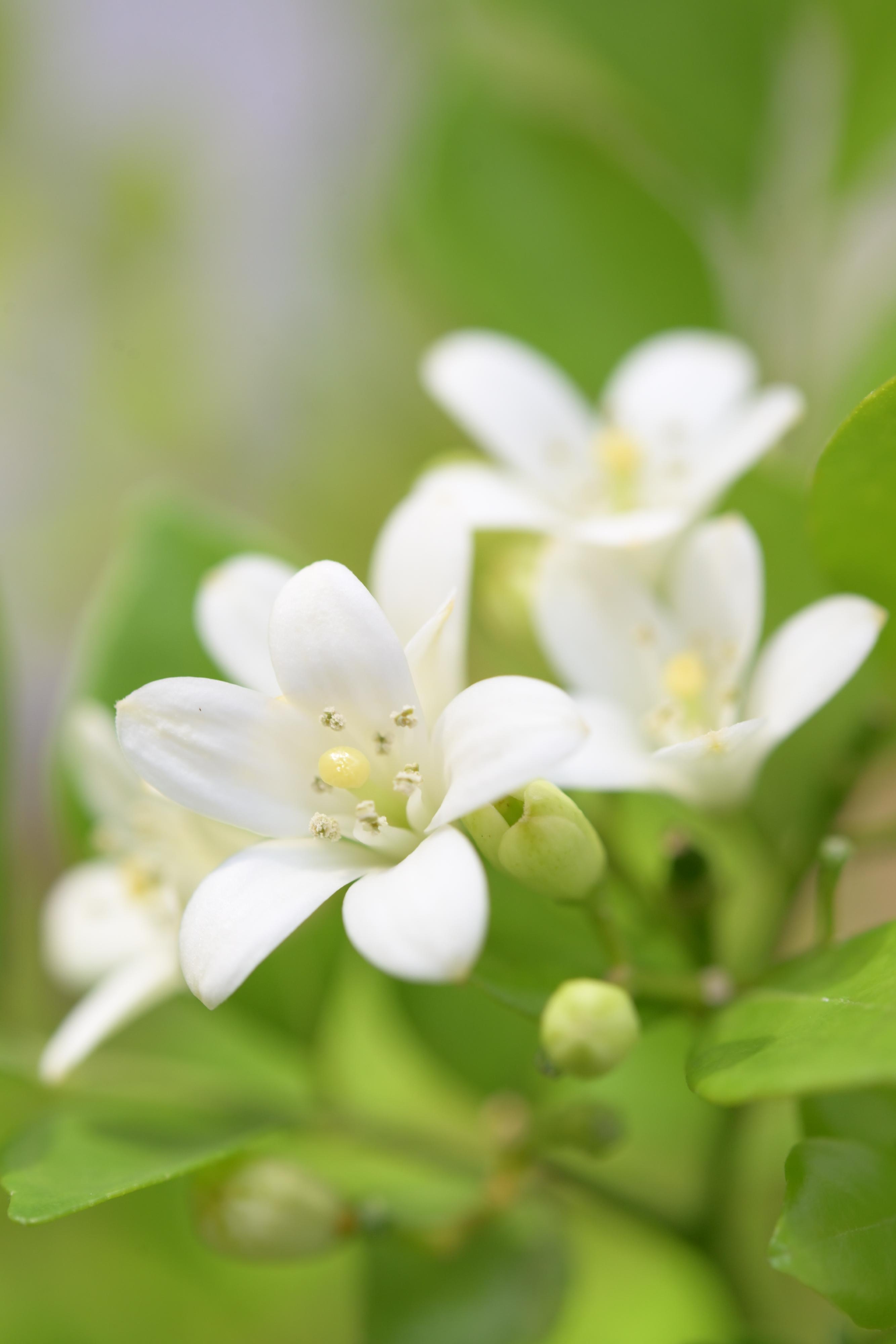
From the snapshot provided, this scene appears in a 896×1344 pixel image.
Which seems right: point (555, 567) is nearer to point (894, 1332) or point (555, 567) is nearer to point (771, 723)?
point (771, 723)

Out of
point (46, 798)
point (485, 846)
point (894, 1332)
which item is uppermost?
point (485, 846)

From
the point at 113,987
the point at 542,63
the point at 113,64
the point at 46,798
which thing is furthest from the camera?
the point at 113,64

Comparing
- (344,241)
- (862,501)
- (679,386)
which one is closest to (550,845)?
(862,501)

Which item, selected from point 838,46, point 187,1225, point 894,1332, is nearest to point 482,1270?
point 187,1225

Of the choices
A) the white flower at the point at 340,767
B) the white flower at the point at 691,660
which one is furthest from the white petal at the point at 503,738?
the white flower at the point at 691,660

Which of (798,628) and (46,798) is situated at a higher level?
(798,628)

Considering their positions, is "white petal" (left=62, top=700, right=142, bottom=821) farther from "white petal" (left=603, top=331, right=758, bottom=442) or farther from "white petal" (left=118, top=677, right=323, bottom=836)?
"white petal" (left=603, top=331, right=758, bottom=442)

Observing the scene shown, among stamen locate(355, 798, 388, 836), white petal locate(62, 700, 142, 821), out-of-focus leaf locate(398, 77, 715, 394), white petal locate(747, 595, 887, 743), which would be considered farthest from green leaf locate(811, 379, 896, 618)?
out-of-focus leaf locate(398, 77, 715, 394)
